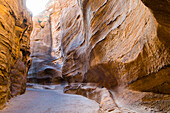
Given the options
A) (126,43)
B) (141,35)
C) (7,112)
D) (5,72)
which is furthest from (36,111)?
(141,35)

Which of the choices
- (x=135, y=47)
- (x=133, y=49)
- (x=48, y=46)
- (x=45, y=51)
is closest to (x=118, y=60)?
(x=133, y=49)

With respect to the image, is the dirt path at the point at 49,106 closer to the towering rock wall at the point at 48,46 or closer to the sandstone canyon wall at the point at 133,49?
the sandstone canyon wall at the point at 133,49

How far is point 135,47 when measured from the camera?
328 cm

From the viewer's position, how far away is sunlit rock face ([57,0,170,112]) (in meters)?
2.45

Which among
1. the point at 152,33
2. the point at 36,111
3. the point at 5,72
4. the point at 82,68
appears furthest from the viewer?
the point at 82,68

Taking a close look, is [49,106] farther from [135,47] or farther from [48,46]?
[48,46]

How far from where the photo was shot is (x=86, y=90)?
711cm

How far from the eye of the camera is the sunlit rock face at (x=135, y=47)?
8.05 feet

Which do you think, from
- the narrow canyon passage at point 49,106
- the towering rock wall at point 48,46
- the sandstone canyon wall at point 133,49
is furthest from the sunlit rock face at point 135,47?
the towering rock wall at point 48,46

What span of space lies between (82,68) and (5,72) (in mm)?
5538

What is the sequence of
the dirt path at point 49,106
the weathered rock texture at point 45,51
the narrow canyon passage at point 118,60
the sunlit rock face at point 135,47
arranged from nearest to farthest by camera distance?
1. the sunlit rock face at point 135,47
2. the narrow canyon passage at point 118,60
3. the dirt path at point 49,106
4. the weathered rock texture at point 45,51

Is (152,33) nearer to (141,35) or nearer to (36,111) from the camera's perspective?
(141,35)

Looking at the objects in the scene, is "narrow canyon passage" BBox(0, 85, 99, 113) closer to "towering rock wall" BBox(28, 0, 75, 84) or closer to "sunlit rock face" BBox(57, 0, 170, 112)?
"sunlit rock face" BBox(57, 0, 170, 112)

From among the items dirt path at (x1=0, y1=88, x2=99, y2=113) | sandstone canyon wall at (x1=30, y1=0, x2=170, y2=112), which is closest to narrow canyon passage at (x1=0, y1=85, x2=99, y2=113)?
dirt path at (x1=0, y1=88, x2=99, y2=113)
